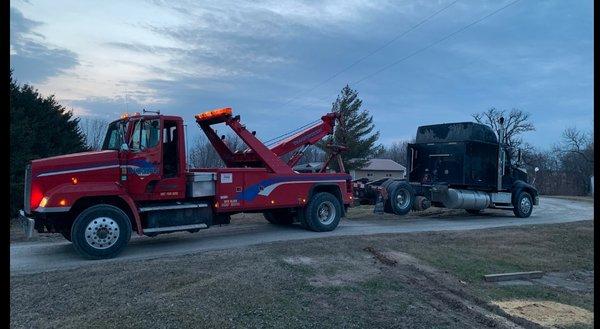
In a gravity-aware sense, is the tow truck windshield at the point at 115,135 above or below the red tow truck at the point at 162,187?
above

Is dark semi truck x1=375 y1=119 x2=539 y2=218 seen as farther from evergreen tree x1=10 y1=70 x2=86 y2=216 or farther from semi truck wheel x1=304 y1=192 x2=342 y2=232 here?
evergreen tree x1=10 y1=70 x2=86 y2=216

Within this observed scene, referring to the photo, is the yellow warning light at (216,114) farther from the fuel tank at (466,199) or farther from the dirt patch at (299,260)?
the fuel tank at (466,199)

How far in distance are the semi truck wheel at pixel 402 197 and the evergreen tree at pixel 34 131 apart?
13.4 meters

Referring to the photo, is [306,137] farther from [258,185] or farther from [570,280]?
[570,280]

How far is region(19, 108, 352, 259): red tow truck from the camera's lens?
987 centimetres

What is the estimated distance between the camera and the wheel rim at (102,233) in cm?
986

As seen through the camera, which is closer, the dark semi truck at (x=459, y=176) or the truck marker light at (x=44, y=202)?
the truck marker light at (x=44, y=202)

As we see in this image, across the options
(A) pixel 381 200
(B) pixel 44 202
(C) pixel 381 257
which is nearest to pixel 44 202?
(B) pixel 44 202

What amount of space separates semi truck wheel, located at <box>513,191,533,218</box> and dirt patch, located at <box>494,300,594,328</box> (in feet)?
39.7

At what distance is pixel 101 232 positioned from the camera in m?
9.96

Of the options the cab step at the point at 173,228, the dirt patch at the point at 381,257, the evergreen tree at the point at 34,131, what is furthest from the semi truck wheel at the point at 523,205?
the evergreen tree at the point at 34,131

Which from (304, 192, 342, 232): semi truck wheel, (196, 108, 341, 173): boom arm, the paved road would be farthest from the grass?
(196, 108, 341, 173): boom arm

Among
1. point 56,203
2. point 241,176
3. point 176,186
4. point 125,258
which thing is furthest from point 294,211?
point 56,203

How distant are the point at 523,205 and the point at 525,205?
0.12m
